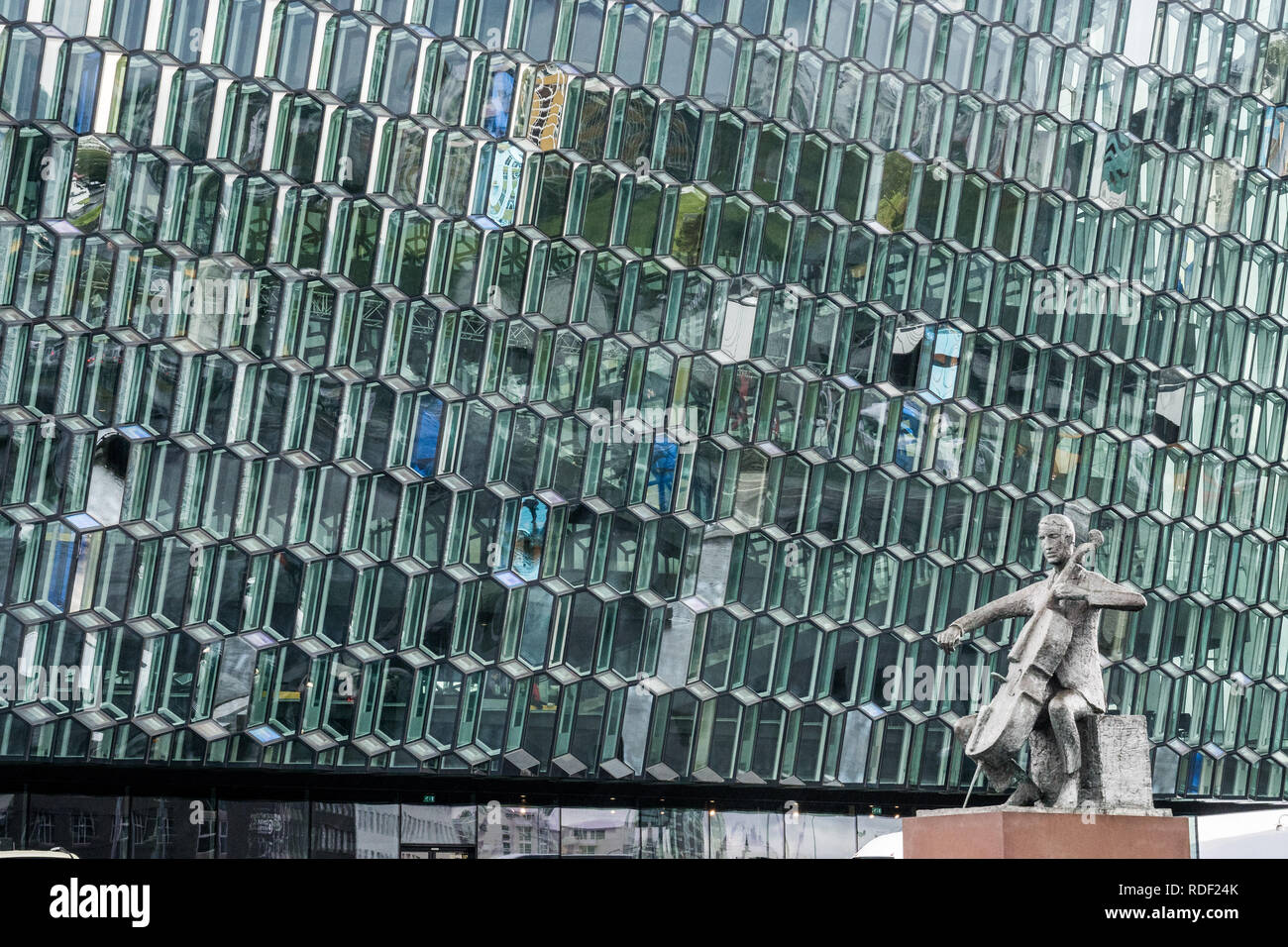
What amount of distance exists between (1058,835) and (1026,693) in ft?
3.22

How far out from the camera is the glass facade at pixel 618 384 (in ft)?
71.7

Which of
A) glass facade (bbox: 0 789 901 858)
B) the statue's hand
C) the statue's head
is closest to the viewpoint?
the statue's head

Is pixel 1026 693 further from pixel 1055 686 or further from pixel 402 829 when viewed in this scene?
pixel 402 829

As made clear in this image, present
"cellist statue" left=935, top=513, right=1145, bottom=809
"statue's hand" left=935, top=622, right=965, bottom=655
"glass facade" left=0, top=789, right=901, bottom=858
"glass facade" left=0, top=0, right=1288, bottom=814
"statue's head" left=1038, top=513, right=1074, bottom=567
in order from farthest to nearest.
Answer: "glass facade" left=0, top=789, right=901, bottom=858, "glass facade" left=0, top=0, right=1288, bottom=814, "statue's hand" left=935, top=622, right=965, bottom=655, "statue's head" left=1038, top=513, right=1074, bottom=567, "cellist statue" left=935, top=513, right=1145, bottom=809

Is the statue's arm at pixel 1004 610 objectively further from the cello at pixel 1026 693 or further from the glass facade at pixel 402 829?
the glass facade at pixel 402 829

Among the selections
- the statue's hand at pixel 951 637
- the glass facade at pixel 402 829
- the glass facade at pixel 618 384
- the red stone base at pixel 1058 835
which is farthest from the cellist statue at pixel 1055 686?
the glass facade at pixel 402 829

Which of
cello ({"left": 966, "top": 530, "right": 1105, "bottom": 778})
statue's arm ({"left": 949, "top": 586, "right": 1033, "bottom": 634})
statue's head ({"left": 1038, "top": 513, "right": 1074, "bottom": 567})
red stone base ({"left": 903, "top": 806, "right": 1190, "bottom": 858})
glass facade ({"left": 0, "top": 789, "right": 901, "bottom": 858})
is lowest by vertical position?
glass facade ({"left": 0, "top": 789, "right": 901, "bottom": 858})

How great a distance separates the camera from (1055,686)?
11.4 metres

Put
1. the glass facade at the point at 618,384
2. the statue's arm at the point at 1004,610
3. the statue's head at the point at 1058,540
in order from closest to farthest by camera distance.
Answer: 1. the statue's head at the point at 1058,540
2. the statue's arm at the point at 1004,610
3. the glass facade at the point at 618,384

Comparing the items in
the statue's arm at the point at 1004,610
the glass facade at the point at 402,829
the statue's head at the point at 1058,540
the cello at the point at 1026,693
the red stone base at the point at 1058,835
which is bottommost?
the glass facade at the point at 402,829

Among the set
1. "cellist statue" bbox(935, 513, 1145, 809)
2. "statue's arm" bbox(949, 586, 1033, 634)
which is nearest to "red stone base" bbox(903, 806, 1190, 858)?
"cellist statue" bbox(935, 513, 1145, 809)

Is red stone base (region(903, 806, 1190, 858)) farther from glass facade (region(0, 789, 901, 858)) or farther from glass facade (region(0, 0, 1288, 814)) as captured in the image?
glass facade (region(0, 789, 901, 858))

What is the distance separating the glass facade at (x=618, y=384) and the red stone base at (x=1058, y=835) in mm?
13056

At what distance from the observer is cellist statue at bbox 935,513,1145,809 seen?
1116 cm
